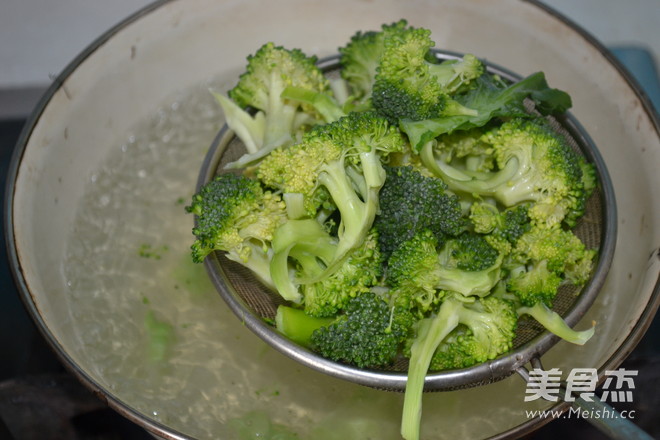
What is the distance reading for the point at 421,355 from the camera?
0.97 meters

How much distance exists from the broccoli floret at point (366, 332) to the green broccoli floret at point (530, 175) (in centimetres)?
24

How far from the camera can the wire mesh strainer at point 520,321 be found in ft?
3.34

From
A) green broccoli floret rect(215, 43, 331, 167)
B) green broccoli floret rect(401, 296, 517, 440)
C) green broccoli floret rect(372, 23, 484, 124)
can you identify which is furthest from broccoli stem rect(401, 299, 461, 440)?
green broccoli floret rect(215, 43, 331, 167)

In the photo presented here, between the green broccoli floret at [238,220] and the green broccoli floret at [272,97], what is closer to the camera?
the green broccoli floret at [238,220]

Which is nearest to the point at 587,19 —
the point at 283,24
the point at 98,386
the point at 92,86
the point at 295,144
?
the point at 283,24

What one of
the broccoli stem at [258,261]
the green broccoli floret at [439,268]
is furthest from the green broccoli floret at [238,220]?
the green broccoli floret at [439,268]

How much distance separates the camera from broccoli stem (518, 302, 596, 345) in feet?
3.24

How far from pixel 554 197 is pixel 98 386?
77cm

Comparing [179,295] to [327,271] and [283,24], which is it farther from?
[283,24]

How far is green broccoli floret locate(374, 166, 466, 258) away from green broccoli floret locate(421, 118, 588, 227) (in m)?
0.05

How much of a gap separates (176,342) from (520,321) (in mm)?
638

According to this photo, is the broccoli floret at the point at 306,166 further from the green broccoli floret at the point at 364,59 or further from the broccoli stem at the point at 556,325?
the broccoli stem at the point at 556,325

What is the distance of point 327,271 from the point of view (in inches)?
39.0

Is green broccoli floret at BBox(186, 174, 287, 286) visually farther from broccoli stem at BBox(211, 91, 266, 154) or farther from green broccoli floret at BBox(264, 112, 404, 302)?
broccoli stem at BBox(211, 91, 266, 154)
